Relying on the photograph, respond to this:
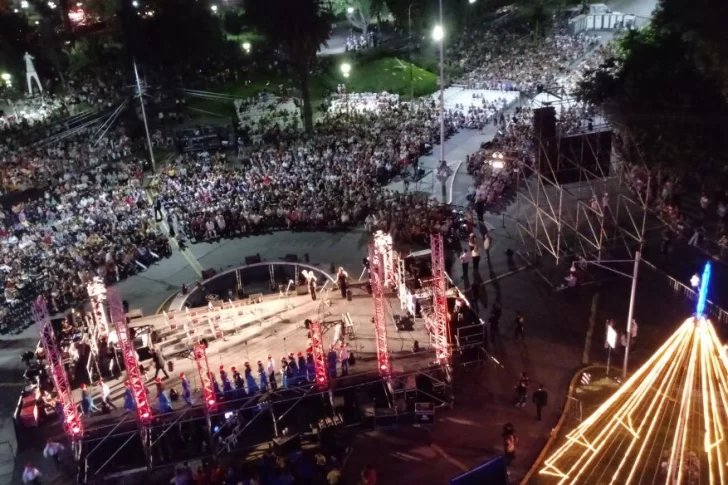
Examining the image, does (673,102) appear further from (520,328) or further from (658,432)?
(658,432)

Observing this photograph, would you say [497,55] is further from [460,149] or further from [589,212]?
[589,212]

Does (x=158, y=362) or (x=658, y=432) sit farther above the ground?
(x=158, y=362)

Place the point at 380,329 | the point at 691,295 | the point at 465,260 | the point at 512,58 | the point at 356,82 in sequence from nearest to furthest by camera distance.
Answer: the point at 380,329, the point at 691,295, the point at 465,260, the point at 356,82, the point at 512,58

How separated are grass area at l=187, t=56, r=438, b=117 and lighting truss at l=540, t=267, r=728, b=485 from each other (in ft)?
112

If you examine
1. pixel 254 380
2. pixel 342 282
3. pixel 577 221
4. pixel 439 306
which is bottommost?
pixel 254 380

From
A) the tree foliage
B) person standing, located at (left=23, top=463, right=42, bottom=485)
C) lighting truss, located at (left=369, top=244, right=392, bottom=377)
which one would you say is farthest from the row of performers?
the tree foliage

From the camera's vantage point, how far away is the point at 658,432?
16406 mm

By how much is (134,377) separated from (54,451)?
3160 millimetres

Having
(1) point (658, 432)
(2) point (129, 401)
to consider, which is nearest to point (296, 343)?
(2) point (129, 401)

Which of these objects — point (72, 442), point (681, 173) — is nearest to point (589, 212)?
point (681, 173)

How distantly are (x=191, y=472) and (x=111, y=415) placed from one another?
2885 millimetres

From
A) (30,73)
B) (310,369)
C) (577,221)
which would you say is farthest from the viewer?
(30,73)

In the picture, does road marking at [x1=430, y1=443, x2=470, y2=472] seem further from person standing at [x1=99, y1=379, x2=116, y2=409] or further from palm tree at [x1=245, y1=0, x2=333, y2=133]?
palm tree at [x1=245, y1=0, x2=333, y2=133]

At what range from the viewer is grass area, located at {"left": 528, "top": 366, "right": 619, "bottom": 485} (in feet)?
54.2
